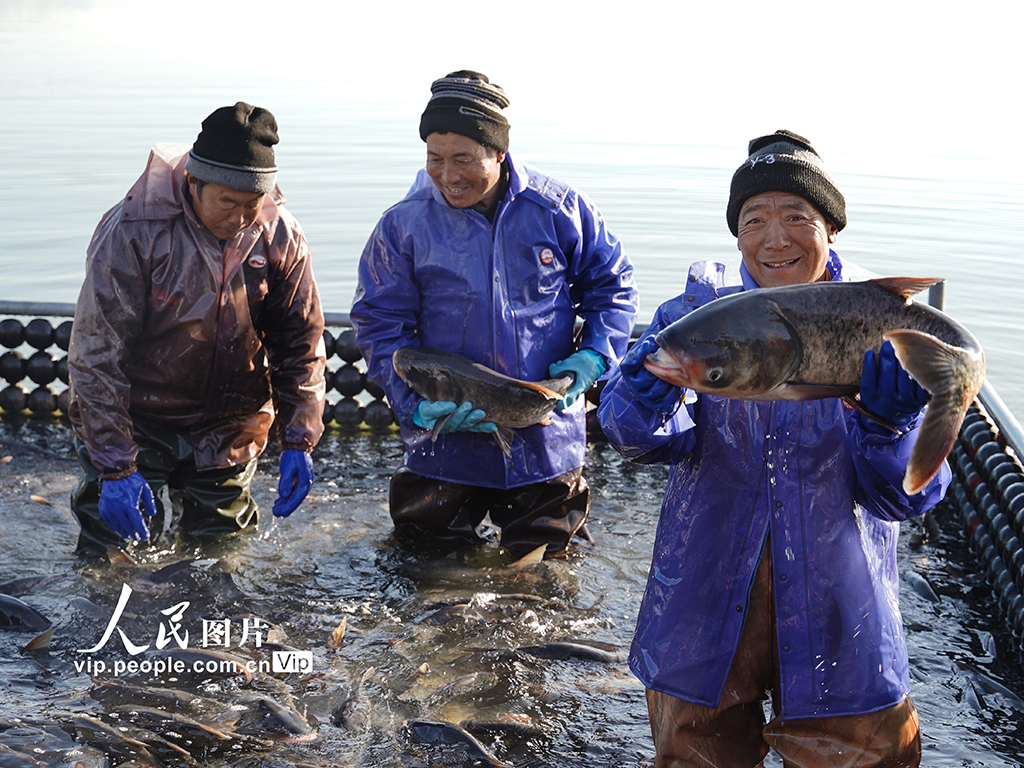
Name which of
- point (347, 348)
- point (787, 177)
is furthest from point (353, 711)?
point (347, 348)

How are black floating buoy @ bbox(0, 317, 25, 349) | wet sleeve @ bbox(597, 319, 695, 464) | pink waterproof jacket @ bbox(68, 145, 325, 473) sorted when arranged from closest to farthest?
wet sleeve @ bbox(597, 319, 695, 464) < pink waterproof jacket @ bbox(68, 145, 325, 473) < black floating buoy @ bbox(0, 317, 25, 349)

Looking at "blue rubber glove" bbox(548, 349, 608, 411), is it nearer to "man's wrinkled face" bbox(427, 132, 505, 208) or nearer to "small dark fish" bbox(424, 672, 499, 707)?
"man's wrinkled face" bbox(427, 132, 505, 208)

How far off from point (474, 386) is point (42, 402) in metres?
4.18

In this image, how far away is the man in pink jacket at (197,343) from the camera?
4.81m

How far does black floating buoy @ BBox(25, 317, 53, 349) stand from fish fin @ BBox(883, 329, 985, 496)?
646 cm

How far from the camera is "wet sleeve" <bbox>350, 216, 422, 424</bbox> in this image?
16.2 feet

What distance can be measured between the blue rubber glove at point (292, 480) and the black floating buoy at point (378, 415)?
2091 mm

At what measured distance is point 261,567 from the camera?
5617mm

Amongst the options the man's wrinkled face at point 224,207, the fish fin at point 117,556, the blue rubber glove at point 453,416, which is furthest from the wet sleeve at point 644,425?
the fish fin at point 117,556

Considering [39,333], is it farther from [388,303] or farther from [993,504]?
[993,504]

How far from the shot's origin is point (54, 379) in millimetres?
7551

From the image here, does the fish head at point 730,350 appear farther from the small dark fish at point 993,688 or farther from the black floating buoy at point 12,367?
the black floating buoy at point 12,367

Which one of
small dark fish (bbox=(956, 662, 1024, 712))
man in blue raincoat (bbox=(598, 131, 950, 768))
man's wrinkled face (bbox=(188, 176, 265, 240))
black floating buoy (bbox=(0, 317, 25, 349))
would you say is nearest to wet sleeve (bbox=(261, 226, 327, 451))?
man's wrinkled face (bbox=(188, 176, 265, 240))

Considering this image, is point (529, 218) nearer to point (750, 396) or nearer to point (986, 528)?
point (750, 396)
